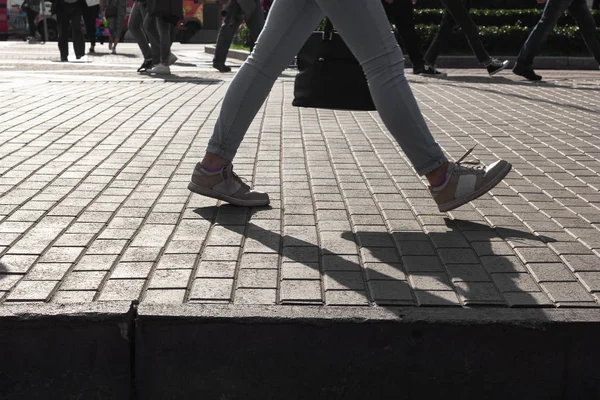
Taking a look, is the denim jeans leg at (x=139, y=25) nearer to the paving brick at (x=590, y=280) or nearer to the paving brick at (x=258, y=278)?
the paving brick at (x=258, y=278)

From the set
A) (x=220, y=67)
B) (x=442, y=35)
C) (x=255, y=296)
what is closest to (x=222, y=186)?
(x=255, y=296)

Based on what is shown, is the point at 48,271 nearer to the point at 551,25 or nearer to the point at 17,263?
the point at 17,263

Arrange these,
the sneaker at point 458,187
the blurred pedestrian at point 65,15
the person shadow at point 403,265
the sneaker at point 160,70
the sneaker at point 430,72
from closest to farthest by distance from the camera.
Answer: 1. the person shadow at point 403,265
2. the sneaker at point 458,187
3. the sneaker at point 160,70
4. the sneaker at point 430,72
5. the blurred pedestrian at point 65,15

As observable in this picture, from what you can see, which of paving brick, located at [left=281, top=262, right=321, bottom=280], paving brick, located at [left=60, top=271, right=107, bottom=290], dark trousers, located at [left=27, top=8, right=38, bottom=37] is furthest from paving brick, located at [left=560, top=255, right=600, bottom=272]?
dark trousers, located at [left=27, top=8, right=38, bottom=37]

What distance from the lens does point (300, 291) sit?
130 inches

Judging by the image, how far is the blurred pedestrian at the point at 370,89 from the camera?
4.18 meters

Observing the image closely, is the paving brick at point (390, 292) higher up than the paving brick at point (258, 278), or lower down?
higher up

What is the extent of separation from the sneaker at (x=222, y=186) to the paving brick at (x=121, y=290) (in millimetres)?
1237

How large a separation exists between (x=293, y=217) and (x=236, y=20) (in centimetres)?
990

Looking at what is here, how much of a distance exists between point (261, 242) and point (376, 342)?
1103mm

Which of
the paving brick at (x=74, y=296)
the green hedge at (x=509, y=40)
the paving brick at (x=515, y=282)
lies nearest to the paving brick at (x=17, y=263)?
the paving brick at (x=74, y=296)

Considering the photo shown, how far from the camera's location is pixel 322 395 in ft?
9.73

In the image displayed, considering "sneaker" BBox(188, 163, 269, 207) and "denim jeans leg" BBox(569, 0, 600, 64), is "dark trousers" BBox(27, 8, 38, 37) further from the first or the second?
"sneaker" BBox(188, 163, 269, 207)

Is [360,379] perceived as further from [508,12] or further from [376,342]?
[508,12]
